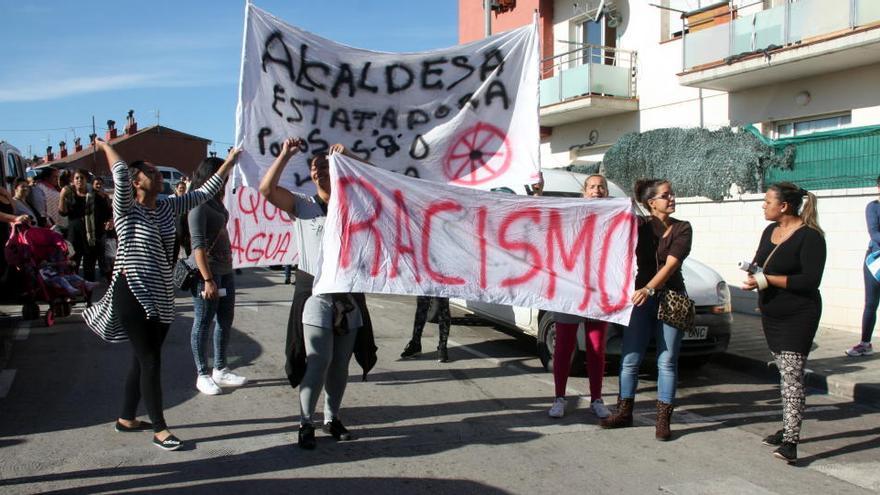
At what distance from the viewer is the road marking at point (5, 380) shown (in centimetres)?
582

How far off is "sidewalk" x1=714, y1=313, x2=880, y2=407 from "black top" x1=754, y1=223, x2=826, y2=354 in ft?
6.98

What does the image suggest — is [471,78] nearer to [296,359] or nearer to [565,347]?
[565,347]

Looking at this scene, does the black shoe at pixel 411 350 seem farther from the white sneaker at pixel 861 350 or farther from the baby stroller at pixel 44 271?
the white sneaker at pixel 861 350

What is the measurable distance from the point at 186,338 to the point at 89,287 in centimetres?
Answer: 144

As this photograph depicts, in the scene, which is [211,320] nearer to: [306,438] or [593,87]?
[306,438]

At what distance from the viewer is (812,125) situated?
12734 millimetres

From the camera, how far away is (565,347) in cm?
545

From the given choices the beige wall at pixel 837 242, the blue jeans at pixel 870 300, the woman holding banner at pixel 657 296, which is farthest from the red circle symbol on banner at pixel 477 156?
the beige wall at pixel 837 242

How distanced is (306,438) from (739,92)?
487 inches

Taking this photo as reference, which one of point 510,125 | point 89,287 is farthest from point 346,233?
point 89,287

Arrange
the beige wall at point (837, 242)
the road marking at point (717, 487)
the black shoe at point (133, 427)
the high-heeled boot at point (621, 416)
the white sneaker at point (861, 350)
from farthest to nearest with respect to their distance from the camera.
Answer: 1. the beige wall at point (837, 242)
2. the white sneaker at point (861, 350)
3. the high-heeled boot at point (621, 416)
4. the black shoe at point (133, 427)
5. the road marking at point (717, 487)

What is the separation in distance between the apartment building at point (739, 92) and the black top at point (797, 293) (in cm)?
582

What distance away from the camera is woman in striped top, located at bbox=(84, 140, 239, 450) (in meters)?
4.42

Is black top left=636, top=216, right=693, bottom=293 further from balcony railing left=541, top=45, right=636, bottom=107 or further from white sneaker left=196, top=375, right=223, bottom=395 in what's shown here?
balcony railing left=541, top=45, right=636, bottom=107
